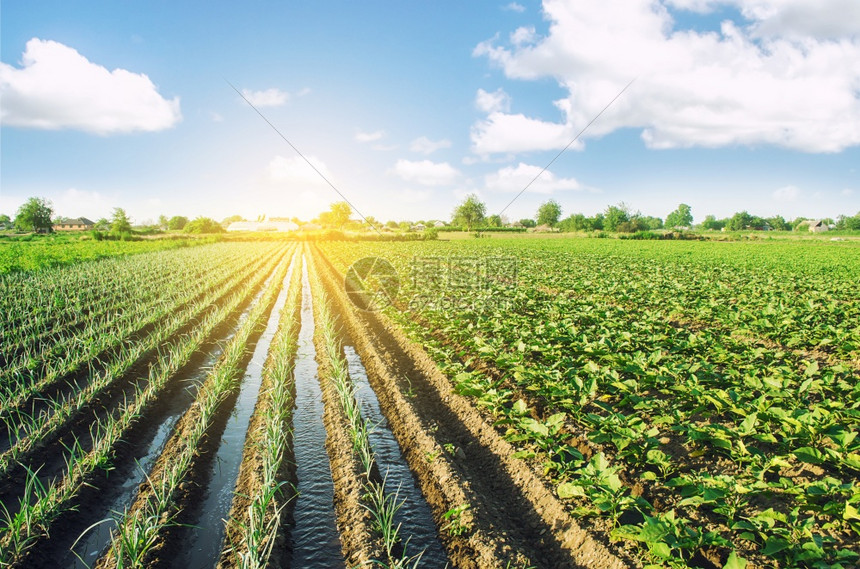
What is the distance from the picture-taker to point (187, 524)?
3336 millimetres

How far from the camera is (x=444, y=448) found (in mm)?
4422

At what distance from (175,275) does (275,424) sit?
15003 millimetres

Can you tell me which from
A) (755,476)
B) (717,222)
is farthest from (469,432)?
(717,222)

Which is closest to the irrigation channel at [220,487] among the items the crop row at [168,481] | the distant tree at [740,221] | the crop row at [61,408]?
the crop row at [168,481]

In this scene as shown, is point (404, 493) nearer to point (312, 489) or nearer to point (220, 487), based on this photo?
point (312, 489)

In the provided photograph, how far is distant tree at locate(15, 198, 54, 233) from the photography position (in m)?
73.3

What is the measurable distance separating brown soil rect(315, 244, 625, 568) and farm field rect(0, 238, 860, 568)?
A: 0.02 metres

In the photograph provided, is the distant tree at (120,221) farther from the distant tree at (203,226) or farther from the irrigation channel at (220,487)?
the irrigation channel at (220,487)

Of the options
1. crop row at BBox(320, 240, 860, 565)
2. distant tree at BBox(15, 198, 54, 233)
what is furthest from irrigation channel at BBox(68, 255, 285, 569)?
distant tree at BBox(15, 198, 54, 233)

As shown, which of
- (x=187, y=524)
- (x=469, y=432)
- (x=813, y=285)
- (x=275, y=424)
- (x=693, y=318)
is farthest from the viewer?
(x=813, y=285)

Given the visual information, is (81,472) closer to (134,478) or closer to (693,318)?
(134,478)

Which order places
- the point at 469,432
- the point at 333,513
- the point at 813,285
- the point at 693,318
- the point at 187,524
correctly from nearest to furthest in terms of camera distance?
1. the point at 187,524
2. the point at 333,513
3. the point at 469,432
4. the point at 693,318
5. the point at 813,285

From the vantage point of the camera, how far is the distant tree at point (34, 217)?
73312 mm

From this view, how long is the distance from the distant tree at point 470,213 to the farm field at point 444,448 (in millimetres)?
68954
